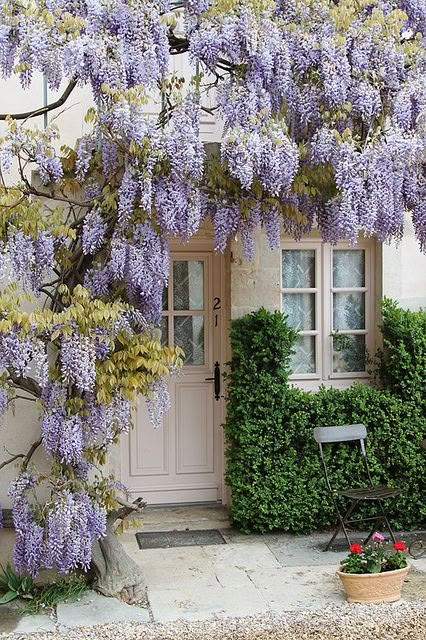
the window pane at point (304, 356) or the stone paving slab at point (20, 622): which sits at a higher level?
the window pane at point (304, 356)

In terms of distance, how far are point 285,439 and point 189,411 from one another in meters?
1.13

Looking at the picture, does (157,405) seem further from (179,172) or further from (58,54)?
(58,54)

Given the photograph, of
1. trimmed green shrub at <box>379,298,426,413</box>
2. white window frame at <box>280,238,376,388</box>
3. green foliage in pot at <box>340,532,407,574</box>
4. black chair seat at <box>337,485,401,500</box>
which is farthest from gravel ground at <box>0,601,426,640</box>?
white window frame at <box>280,238,376,388</box>

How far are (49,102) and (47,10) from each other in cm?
152

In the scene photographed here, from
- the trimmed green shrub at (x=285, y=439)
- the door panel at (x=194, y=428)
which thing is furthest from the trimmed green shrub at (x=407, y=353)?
the door panel at (x=194, y=428)

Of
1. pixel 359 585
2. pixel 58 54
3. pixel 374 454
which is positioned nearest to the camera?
pixel 58 54

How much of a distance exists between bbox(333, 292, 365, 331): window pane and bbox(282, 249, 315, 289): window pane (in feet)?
0.94

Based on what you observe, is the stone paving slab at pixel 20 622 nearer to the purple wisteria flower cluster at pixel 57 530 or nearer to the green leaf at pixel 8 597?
the green leaf at pixel 8 597

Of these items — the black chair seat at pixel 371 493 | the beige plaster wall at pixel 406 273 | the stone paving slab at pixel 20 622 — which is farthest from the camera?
the beige plaster wall at pixel 406 273

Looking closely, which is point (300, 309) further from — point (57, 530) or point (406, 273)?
point (57, 530)

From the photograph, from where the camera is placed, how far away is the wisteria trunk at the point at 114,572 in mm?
5668

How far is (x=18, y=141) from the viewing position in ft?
17.5

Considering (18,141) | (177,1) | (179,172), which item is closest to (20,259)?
(18,141)

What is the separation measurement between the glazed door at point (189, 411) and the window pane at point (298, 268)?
61cm
